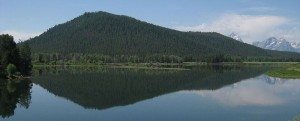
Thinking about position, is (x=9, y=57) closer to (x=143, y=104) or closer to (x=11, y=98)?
(x=11, y=98)

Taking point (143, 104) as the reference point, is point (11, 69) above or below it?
above

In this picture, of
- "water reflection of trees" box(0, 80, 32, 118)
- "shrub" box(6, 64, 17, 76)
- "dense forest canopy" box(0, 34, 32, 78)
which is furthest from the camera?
"dense forest canopy" box(0, 34, 32, 78)

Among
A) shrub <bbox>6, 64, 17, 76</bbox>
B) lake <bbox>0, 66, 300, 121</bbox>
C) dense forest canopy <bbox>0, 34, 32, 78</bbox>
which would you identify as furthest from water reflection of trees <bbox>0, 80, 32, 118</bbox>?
dense forest canopy <bbox>0, 34, 32, 78</bbox>

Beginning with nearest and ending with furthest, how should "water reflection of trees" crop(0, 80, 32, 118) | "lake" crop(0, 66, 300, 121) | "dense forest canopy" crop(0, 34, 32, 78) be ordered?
"lake" crop(0, 66, 300, 121) → "water reflection of trees" crop(0, 80, 32, 118) → "dense forest canopy" crop(0, 34, 32, 78)

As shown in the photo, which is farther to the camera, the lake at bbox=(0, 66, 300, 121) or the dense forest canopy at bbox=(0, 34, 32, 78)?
the dense forest canopy at bbox=(0, 34, 32, 78)

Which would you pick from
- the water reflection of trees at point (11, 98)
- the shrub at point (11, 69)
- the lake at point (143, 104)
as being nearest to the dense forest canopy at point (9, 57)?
the shrub at point (11, 69)

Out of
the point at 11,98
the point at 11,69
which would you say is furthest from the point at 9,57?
the point at 11,98

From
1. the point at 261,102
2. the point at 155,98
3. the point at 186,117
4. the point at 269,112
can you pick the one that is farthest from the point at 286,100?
the point at 186,117

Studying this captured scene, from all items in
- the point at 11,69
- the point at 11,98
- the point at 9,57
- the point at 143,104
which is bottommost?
the point at 143,104

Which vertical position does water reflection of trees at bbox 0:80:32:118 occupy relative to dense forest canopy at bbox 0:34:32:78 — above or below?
below

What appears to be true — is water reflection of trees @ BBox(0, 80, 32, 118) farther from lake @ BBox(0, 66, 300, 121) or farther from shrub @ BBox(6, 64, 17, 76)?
shrub @ BBox(6, 64, 17, 76)

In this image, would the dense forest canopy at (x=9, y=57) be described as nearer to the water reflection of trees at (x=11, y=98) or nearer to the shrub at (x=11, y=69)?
the shrub at (x=11, y=69)

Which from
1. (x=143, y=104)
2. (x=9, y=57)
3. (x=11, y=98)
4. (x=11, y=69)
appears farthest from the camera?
(x=9, y=57)

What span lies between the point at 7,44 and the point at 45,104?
52.7 metres
